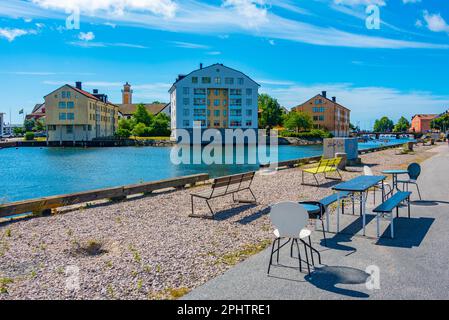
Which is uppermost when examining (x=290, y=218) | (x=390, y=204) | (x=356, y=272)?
(x=290, y=218)

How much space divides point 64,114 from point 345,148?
89631 mm

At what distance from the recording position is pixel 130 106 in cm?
16862

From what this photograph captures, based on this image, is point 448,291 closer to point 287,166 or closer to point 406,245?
point 406,245

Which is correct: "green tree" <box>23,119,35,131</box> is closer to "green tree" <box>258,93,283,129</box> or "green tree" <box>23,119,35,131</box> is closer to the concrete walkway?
"green tree" <box>258,93,283,129</box>

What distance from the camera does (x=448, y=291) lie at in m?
5.76

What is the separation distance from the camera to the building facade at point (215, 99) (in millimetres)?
104312

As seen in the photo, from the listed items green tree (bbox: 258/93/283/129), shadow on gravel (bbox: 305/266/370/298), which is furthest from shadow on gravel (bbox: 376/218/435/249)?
green tree (bbox: 258/93/283/129)

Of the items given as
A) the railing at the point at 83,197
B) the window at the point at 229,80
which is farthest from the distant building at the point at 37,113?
the railing at the point at 83,197

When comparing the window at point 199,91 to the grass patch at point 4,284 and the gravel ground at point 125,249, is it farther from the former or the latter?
the grass patch at point 4,284

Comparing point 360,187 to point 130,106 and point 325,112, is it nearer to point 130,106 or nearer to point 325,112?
point 325,112

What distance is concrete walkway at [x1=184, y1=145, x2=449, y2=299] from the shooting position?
5.77 metres

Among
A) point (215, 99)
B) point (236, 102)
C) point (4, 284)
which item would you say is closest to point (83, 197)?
point (4, 284)

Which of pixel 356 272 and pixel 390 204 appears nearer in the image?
pixel 356 272

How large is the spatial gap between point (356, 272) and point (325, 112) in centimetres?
13819
